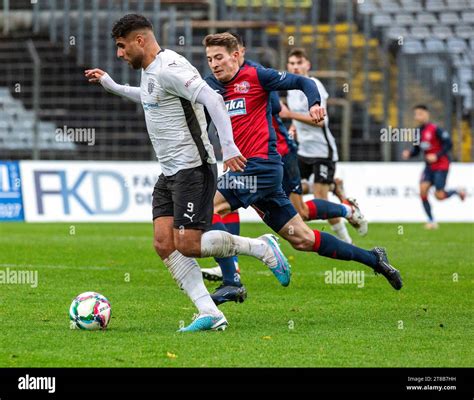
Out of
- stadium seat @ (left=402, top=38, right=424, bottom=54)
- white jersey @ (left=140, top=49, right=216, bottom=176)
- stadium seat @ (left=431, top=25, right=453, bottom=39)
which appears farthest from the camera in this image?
stadium seat @ (left=431, top=25, right=453, bottom=39)

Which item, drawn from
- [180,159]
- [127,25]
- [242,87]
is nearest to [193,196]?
[180,159]

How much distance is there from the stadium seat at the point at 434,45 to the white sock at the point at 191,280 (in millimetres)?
19862

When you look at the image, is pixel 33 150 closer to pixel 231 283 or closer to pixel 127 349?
pixel 231 283

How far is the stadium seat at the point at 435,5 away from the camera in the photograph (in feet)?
89.9

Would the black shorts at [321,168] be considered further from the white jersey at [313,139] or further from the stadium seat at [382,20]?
the stadium seat at [382,20]

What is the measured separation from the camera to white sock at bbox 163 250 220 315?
781 centimetres

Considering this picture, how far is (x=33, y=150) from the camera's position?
23.2 meters

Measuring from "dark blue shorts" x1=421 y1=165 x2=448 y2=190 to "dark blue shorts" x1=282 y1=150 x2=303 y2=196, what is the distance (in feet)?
28.5

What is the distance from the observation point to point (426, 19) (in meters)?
27.6

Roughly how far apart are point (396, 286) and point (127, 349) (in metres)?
2.99

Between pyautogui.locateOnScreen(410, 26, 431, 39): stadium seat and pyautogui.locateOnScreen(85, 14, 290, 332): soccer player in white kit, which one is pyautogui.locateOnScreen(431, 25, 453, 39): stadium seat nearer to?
pyautogui.locateOnScreen(410, 26, 431, 39): stadium seat

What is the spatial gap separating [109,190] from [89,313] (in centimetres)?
1342

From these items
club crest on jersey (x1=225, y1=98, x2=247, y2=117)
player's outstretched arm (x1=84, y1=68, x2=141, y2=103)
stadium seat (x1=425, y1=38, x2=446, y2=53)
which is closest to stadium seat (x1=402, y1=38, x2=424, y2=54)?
stadium seat (x1=425, y1=38, x2=446, y2=53)
